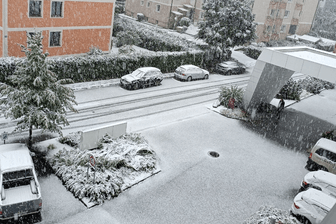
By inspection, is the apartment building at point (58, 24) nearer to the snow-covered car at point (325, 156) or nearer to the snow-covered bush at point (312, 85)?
the snow-covered car at point (325, 156)

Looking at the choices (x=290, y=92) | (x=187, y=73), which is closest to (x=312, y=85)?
(x=290, y=92)

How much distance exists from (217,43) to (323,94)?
12.8m

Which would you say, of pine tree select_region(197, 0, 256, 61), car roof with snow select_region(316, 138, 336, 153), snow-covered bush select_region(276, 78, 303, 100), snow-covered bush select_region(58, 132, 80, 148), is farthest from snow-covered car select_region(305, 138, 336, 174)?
pine tree select_region(197, 0, 256, 61)

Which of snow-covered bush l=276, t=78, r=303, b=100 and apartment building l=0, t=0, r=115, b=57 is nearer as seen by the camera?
apartment building l=0, t=0, r=115, b=57

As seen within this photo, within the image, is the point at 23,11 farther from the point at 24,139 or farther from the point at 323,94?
the point at 323,94

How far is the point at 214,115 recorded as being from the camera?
2248 centimetres

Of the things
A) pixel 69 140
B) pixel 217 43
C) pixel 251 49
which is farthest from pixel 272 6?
pixel 69 140

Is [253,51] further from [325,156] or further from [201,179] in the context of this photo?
[201,179]

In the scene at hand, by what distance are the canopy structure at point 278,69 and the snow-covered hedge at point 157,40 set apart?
12955mm

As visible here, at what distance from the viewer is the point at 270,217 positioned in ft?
38.3

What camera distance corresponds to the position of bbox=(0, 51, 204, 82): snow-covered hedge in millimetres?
22328

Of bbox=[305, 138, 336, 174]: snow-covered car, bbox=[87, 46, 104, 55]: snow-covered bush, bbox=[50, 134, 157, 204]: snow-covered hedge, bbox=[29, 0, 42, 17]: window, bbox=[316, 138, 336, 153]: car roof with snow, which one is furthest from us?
bbox=[87, 46, 104, 55]: snow-covered bush

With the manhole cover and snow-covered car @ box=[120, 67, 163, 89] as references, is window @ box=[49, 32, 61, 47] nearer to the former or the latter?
snow-covered car @ box=[120, 67, 163, 89]

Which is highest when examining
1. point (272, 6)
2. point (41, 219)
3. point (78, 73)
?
point (272, 6)
